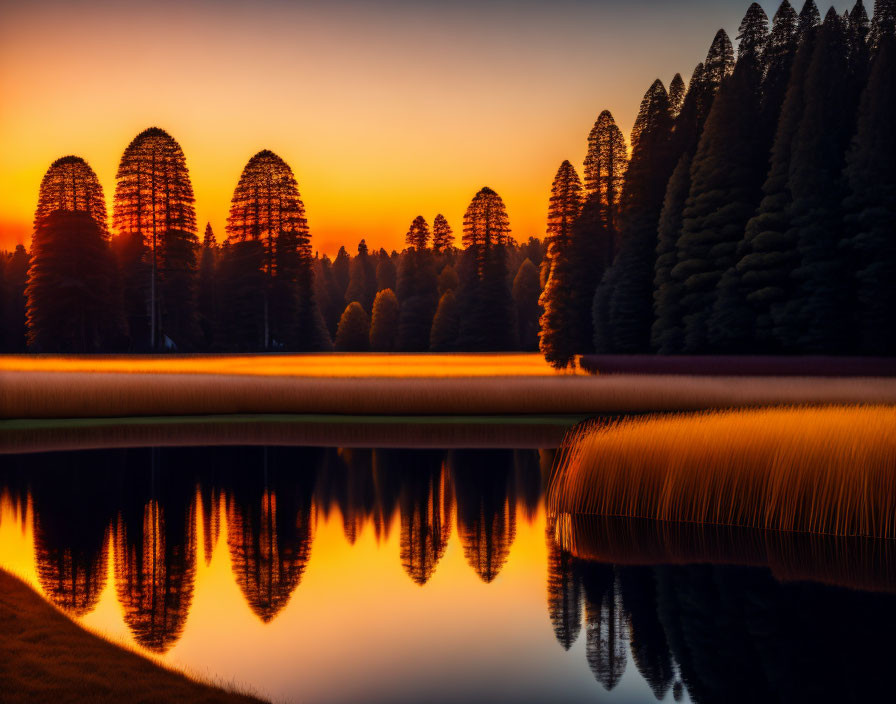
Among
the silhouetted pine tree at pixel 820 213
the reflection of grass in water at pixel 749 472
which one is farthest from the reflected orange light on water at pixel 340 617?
the silhouetted pine tree at pixel 820 213

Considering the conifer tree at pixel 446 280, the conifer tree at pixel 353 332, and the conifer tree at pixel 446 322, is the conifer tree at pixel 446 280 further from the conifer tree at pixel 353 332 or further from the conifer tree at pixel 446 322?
the conifer tree at pixel 353 332

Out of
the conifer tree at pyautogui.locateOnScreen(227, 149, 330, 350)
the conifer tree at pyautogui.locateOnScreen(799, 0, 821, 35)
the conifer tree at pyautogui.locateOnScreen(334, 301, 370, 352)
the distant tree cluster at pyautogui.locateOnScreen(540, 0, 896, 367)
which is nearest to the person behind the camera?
the distant tree cluster at pyautogui.locateOnScreen(540, 0, 896, 367)

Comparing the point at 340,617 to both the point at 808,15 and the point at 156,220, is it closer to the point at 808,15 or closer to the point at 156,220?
the point at 156,220

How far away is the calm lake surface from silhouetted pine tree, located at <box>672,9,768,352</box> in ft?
92.7

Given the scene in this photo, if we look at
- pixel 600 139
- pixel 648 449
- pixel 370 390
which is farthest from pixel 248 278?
pixel 648 449

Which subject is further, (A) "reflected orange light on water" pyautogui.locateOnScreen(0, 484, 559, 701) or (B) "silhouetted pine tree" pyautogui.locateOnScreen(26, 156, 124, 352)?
(B) "silhouetted pine tree" pyautogui.locateOnScreen(26, 156, 124, 352)

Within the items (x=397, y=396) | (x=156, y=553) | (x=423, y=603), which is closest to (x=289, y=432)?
(x=397, y=396)

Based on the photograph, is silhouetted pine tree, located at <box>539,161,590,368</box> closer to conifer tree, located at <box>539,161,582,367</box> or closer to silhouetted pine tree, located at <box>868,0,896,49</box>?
conifer tree, located at <box>539,161,582,367</box>

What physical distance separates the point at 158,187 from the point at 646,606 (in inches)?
1998

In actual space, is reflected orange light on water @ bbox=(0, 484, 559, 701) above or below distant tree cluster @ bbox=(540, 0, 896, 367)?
below

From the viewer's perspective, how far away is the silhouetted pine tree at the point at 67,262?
53.5m

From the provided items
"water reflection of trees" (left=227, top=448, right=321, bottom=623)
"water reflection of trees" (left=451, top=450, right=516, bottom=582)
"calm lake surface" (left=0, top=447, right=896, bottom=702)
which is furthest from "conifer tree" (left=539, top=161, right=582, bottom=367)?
"calm lake surface" (left=0, top=447, right=896, bottom=702)

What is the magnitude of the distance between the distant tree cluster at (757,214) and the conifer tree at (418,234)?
28.6 m

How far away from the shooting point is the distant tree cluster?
35781mm
